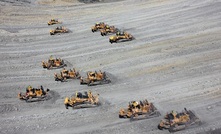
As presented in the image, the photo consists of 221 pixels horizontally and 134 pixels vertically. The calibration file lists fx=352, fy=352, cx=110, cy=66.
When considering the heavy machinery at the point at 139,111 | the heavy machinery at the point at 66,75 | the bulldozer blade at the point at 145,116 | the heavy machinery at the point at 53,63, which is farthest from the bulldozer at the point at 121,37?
the bulldozer blade at the point at 145,116

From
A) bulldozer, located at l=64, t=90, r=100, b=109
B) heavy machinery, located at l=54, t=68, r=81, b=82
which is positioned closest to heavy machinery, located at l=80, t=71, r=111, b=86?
heavy machinery, located at l=54, t=68, r=81, b=82

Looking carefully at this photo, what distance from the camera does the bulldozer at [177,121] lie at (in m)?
18.1

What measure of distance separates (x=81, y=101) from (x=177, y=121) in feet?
20.6

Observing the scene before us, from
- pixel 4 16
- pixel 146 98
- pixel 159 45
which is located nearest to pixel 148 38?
pixel 159 45

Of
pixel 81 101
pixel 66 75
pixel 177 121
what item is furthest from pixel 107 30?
pixel 177 121

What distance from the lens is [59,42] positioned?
35.0m

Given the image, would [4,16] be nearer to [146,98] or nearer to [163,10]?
[163,10]

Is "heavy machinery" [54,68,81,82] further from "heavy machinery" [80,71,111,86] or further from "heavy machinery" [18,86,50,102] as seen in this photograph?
"heavy machinery" [18,86,50,102]

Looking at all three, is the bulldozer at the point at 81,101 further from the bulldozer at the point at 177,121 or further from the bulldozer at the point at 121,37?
the bulldozer at the point at 121,37

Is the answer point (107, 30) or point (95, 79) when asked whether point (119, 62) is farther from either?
point (107, 30)

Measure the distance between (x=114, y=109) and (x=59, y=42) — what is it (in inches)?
621

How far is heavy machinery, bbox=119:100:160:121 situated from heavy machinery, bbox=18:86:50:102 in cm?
584

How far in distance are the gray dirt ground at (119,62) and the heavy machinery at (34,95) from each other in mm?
513

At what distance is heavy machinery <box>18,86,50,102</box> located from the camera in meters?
22.9
